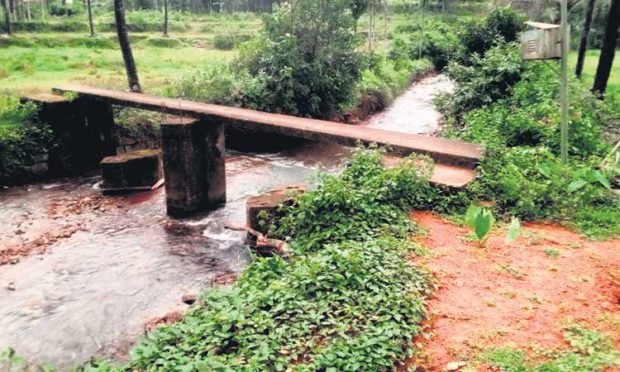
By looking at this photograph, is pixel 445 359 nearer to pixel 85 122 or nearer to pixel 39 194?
pixel 39 194

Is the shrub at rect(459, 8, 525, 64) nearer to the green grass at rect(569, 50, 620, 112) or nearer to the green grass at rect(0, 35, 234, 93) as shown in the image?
the green grass at rect(569, 50, 620, 112)

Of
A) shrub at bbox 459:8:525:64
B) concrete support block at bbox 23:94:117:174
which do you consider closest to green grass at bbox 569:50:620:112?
shrub at bbox 459:8:525:64

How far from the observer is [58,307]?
7504 mm

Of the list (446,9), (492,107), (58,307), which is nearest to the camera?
(58,307)

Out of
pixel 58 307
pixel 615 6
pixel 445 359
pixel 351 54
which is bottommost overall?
pixel 58 307

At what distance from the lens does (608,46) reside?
15.6 meters

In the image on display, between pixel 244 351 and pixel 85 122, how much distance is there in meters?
11.9

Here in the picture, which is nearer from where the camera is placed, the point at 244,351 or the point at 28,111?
the point at 244,351

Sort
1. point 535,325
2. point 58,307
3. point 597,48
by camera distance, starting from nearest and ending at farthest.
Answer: point 535,325 < point 58,307 < point 597,48

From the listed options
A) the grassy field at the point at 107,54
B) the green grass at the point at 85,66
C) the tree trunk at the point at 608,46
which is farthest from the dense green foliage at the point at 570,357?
the green grass at the point at 85,66

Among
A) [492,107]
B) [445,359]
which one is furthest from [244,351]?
[492,107]

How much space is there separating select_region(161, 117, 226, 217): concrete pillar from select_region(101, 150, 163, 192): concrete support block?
1964 millimetres

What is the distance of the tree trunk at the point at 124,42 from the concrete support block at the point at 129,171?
14.9ft

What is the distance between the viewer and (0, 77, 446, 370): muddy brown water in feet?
22.5
